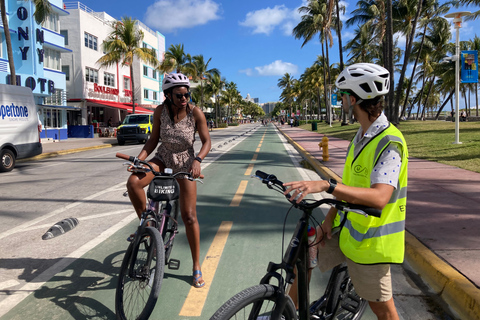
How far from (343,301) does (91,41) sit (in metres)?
41.4

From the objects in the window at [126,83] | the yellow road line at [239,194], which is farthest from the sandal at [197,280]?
the window at [126,83]

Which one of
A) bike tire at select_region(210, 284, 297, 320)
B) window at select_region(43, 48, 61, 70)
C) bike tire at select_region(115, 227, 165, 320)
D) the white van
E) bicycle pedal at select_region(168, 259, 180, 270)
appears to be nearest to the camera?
bike tire at select_region(210, 284, 297, 320)

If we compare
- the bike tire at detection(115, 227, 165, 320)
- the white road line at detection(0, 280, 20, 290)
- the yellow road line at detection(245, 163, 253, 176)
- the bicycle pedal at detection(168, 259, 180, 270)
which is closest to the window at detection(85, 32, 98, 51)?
the yellow road line at detection(245, 163, 253, 176)

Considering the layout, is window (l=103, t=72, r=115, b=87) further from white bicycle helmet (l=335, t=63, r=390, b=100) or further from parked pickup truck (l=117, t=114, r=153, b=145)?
white bicycle helmet (l=335, t=63, r=390, b=100)

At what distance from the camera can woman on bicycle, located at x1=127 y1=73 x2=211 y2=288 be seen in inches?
134

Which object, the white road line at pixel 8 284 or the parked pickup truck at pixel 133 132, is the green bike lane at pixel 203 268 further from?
the parked pickup truck at pixel 133 132

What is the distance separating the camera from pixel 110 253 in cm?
445

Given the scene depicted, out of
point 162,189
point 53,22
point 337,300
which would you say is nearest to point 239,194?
point 162,189

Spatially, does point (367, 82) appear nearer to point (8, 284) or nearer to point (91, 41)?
point (8, 284)

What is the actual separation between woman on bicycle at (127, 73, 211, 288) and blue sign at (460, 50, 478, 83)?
14.4m

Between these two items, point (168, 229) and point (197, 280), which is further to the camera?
point (197, 280)

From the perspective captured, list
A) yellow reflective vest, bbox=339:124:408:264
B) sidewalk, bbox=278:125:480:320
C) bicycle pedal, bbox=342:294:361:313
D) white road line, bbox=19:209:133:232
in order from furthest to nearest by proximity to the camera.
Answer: white road line, bbox=19:209:133:232 → sidewalk, bbox=278:125:480:320 → bicycle pedal, bbox=342:294:361:313 → yellow reflective vest, bbox=339:124:408:264

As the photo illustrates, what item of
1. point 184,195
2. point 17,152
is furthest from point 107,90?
point 184,195

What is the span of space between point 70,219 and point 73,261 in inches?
64.4
